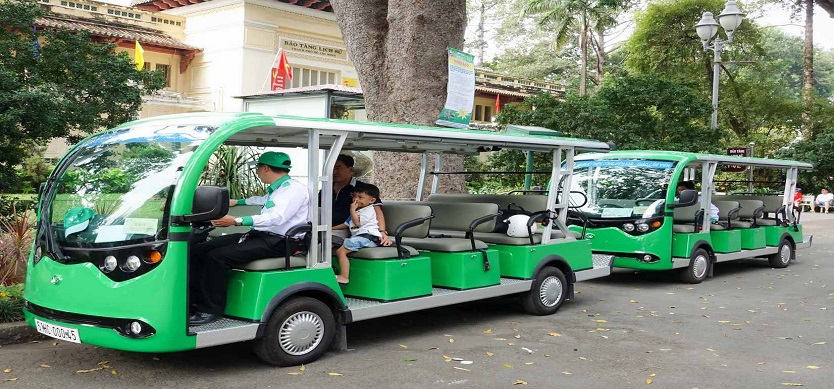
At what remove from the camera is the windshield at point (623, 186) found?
11398 mm

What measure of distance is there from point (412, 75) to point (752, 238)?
617 centimetres

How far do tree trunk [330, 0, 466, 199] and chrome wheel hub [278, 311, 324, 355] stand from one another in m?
5.27

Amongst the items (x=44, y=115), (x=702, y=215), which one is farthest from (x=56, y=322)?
(x=702, y=215)

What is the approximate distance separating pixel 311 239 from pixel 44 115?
4.78m

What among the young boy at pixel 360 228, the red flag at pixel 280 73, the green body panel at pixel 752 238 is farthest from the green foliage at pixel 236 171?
the red flag at pixel 280 73

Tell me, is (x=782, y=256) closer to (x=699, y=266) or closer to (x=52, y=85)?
(x=699, y=266)

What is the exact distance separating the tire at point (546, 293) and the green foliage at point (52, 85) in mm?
5735

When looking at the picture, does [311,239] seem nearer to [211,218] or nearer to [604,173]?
[211,218]

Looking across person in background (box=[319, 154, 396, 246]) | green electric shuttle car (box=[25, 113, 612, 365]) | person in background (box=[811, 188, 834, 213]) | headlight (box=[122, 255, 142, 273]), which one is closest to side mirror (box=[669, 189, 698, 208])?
green electric shuttle car (box=[25, 113, 612, 365])

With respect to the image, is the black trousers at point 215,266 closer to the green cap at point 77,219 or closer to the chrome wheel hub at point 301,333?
the chrome wheel hub at point 301,333

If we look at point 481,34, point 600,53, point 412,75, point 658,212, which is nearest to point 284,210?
point 412,75

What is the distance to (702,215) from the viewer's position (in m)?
11.9

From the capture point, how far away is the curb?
696 centimetres

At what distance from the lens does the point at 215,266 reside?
20.3ft
